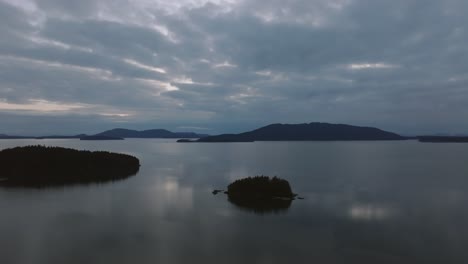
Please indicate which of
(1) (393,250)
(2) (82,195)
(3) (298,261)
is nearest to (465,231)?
(1) (393,250)

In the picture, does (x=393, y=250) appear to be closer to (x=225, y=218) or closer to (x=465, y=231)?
(x=465, y=231)

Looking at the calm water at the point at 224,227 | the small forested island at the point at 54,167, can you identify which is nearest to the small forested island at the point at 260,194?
A: the calm water at the point at 224,227

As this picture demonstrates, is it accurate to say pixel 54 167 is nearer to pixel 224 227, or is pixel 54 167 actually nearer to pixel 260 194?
pixel 260 194

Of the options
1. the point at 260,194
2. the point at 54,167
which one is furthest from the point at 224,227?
the point at 54,167

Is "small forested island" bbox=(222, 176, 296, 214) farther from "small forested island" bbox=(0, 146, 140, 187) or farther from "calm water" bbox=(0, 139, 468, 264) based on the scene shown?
"small forested island" bbox=(0, 146, 140, 187)

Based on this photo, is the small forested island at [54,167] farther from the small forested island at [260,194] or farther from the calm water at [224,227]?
the small forested island at [260,194]

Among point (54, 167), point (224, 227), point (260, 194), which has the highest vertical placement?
point (54, 167)
